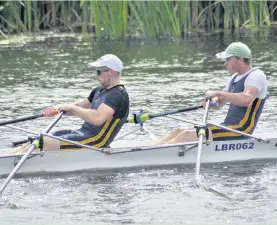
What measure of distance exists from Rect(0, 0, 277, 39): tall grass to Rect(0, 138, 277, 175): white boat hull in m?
11.3

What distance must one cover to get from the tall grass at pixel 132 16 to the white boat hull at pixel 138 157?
11263 mm

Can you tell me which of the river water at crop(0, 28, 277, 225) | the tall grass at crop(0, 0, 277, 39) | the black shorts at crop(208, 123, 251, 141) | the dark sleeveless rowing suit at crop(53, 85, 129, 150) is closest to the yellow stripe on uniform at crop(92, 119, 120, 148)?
the dark sleeveless rowing suit at crop(53, 85, 129, 150)

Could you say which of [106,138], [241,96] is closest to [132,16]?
[241,96]

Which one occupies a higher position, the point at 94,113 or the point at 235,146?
the point at 94,113

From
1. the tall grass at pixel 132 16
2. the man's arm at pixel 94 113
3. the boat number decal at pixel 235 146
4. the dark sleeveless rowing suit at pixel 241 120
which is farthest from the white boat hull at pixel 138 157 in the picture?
the tall grass at pixel 132 16

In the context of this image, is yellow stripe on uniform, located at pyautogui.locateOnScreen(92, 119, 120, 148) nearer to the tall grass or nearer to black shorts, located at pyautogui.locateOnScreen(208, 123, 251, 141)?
black shorts, located at pyautogui.locateOnScreen(208, 123, 251, 141)

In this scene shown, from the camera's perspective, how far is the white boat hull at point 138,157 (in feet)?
38.9

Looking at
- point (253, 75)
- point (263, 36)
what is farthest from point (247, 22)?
point (253, 75)

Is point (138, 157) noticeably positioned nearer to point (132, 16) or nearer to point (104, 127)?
point (104, 127)

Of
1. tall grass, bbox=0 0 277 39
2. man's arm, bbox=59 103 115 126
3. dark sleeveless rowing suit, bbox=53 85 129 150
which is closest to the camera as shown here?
man's arm, bbox=59 103 115 126

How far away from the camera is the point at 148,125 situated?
15438 mm

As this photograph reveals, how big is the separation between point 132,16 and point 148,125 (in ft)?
32.0

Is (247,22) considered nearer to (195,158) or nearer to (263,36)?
(263,36)

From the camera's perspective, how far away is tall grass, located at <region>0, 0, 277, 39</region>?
23.9 meters
